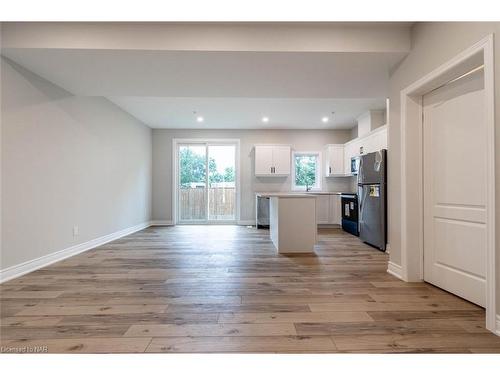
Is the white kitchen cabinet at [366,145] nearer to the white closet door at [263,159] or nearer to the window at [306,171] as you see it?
the window at [306,171]

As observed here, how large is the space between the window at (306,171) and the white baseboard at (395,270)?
4253 mm

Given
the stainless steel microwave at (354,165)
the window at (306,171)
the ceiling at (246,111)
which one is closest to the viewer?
the ceiling at (246,111)

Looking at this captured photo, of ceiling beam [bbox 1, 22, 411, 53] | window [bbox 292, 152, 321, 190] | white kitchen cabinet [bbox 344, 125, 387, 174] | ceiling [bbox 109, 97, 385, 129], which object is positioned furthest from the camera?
window [bbox 292, 152, 321, 190]

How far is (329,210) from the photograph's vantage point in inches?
264

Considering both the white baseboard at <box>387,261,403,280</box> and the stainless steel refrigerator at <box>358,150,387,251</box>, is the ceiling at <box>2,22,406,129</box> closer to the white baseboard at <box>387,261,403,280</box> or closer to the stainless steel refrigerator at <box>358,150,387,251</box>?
the stainless steel refrigerator at <box>358,150,387,251</box>

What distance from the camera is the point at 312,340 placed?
62.1 inches

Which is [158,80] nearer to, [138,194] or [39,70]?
[39,70]

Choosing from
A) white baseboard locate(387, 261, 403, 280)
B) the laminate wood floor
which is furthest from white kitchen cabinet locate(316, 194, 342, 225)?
white baseboard locate(387, 261, 403, 280)

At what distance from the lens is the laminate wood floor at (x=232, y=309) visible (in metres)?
1.56

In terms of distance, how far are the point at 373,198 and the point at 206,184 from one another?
4.44 m

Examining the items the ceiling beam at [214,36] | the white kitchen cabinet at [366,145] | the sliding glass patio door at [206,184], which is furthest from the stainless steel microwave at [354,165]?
the ceiling beam at [214,36]

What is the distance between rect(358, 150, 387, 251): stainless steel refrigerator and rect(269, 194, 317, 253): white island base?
3.26ft

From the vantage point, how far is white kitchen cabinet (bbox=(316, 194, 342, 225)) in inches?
262
